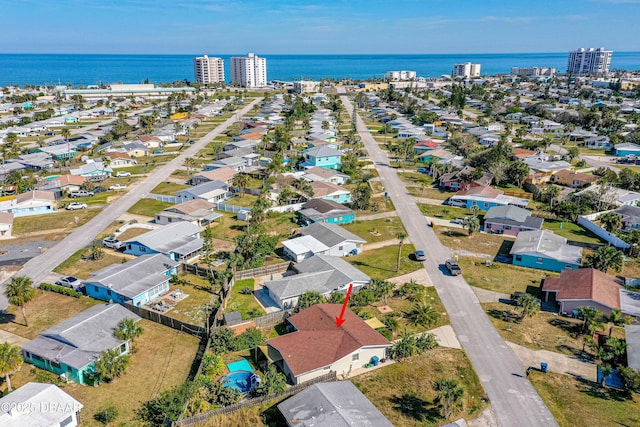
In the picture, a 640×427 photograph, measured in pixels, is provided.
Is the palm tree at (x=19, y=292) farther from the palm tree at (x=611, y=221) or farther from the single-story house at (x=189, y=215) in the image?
the palm tree at (x=611, y=221)

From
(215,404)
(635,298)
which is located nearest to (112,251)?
(215,404)

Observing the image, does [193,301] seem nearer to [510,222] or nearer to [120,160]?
[510,222]

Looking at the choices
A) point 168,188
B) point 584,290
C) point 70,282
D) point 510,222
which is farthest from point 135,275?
point 510,222

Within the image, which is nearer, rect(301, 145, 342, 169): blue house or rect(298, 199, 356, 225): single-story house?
rect(298, 199, 356, 225): single-story house

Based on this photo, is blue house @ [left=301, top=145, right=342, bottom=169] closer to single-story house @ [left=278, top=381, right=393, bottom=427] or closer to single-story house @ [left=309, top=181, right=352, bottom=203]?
single-story house @ [left=309, top=181, right=352, bottom=203]

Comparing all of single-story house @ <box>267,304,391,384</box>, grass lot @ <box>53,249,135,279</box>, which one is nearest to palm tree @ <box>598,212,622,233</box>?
single-story house @ <box>267,304,391,384</box>
